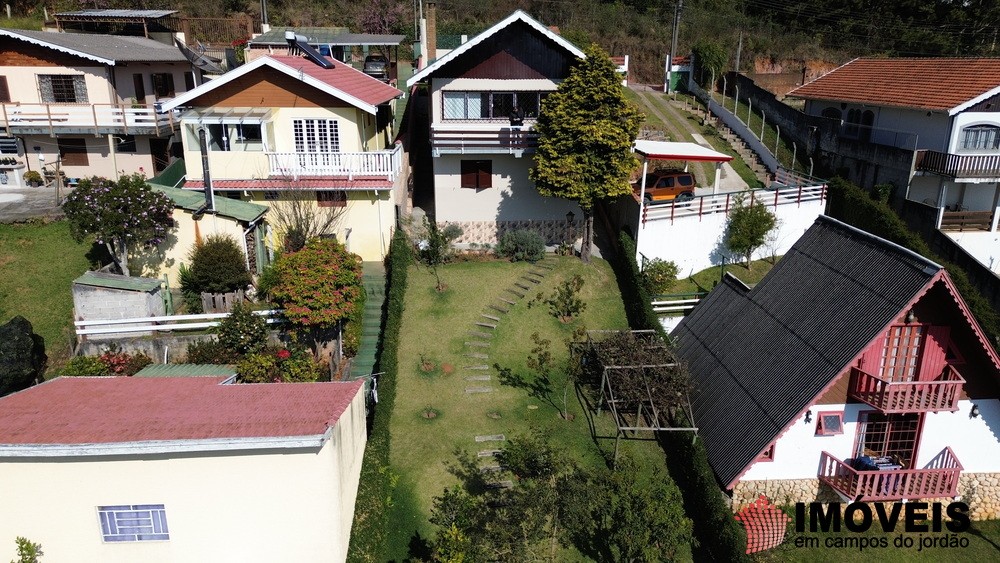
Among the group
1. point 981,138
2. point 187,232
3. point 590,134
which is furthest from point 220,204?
point 981,138

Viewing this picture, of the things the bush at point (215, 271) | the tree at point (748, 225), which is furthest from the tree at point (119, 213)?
the tree at point (748, 225)

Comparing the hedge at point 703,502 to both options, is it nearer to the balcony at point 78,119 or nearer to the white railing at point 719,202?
the white railing at point 719,202

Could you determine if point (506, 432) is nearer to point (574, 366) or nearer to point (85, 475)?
point (574, 366)

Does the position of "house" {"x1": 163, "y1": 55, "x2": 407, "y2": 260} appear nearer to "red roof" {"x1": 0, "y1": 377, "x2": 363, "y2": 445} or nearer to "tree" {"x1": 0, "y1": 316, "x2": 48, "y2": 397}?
"tree" {"x1": 0, "y1": 316, "x2": 48, "y2": 397}

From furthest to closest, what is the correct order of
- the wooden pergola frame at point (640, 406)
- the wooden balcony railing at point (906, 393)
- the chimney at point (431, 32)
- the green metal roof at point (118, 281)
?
1. the chimney at point (431, 32)
2. the green metal roof at point (118, 281)
3. the wooden pergola frame at point (640, 406)
4. the wooden balcony railing at point (906, 393)

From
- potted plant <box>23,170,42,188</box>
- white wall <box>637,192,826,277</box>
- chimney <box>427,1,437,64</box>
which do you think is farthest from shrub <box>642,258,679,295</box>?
potted plant <box>23,170,42,188</box>

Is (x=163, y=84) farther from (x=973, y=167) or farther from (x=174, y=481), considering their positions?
(x=973, y=167)
